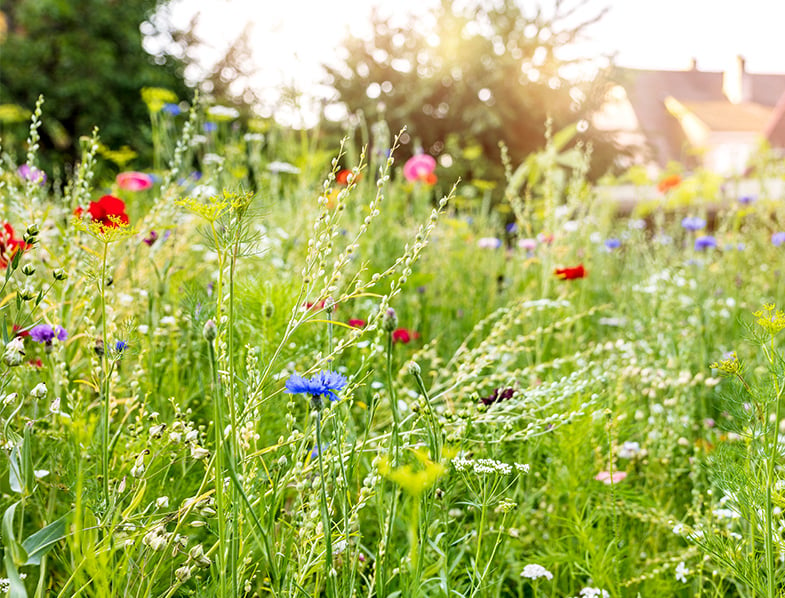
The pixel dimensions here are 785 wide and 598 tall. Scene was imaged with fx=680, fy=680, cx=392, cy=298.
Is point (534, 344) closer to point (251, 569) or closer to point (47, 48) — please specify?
point (251, 569)

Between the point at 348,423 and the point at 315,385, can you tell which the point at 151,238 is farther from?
the point at 315,385

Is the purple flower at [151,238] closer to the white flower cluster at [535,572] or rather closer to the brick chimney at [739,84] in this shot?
the white flower cluster at [535,572]

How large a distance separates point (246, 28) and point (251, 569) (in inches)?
632

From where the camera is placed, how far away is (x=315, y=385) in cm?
84

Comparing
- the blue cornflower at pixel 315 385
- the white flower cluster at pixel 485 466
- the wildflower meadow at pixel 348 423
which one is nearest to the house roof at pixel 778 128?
the wildflower meadow at pixel 348 423

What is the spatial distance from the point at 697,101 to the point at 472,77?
857 inches

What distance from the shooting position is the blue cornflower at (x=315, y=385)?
0.82m

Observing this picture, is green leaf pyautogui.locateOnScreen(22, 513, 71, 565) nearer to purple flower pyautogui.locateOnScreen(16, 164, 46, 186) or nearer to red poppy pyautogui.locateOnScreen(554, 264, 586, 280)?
purple flower pyautogui.locateOnScreen(16, 164, 46, 186)

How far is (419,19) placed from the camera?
15.4m

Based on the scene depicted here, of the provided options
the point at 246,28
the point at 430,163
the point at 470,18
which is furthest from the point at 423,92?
the point at 430,163

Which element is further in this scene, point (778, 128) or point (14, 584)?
point (778, 128)

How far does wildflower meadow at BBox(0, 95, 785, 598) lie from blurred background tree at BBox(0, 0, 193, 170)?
1071 cm

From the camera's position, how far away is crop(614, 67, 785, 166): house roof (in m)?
28.1

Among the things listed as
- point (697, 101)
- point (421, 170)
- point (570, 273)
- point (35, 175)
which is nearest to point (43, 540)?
point (35, 175)
